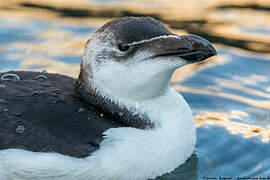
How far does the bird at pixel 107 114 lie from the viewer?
6.78 meters

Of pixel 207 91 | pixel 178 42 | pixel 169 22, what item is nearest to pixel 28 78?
pixel 178 42

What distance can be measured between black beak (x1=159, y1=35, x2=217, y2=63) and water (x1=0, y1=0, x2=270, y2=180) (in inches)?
57.8

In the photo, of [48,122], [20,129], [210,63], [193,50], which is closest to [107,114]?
[48,122]

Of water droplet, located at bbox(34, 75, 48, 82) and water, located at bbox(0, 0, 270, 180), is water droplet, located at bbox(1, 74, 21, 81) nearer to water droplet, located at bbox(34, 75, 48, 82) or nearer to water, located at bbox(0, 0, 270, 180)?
water droplet, located at bbox(34, 75, 48, 82)

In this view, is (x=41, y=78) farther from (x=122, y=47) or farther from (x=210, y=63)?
(x=210, y=63)

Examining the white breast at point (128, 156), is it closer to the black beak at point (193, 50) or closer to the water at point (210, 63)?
the water at point (210, 63)

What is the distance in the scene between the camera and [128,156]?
6.99m

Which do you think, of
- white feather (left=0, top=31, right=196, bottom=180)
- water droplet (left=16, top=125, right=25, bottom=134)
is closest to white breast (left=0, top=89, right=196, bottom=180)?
white feather (left=0, top=31, right=196, bottom=180)

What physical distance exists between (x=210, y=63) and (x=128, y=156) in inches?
184

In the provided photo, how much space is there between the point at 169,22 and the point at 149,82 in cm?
580

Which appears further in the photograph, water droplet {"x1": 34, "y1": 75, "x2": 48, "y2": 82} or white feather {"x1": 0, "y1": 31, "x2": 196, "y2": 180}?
Result: water droplet {"x1": 34, "y1": 75, "x2": 48, "y2": 82}

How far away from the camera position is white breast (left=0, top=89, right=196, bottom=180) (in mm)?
6746

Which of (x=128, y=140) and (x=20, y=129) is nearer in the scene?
(x=20, y=129)

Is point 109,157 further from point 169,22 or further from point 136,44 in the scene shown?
point 169,22
